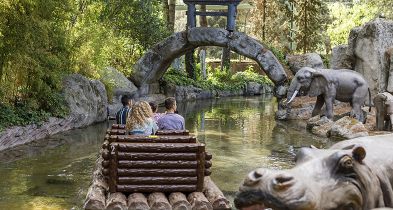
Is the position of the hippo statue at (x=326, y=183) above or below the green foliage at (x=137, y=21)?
below

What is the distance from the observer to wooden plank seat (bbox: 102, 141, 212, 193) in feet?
26.4

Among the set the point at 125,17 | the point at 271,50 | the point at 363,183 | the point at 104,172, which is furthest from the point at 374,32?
the point at 363,183

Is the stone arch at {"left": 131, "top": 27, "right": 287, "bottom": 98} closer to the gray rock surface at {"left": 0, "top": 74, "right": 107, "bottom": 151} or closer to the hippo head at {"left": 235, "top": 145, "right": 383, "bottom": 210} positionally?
the gray rock surface at {"left": 0, "top": 74, "right": 107, "bottom": 151}

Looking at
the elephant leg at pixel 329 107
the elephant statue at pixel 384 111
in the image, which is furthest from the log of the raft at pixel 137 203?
the elephant leg at pixel 329 107

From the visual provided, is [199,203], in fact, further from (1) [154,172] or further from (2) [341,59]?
(2) [341,59]

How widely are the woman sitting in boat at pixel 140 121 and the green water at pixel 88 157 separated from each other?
4.45 ft

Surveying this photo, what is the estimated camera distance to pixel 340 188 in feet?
8.75

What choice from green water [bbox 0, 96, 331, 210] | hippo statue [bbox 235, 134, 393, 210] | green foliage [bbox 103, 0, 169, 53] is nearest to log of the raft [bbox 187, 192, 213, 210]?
green water [bbox 0, 96, 331, 210]

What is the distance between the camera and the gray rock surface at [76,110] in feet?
51.1

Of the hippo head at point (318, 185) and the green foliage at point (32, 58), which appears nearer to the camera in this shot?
the hippo head at point (318, 185)

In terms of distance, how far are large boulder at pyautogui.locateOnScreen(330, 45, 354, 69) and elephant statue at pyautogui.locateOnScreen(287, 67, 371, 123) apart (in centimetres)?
560

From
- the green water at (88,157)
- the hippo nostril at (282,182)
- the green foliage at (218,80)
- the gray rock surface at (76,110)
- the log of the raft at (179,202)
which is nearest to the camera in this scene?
the hippo nostril at (282,182)

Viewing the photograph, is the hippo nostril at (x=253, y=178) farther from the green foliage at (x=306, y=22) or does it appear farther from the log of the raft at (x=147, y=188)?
the green foliage at (x=306, y=22)

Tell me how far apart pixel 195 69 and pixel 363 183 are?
111 feet
